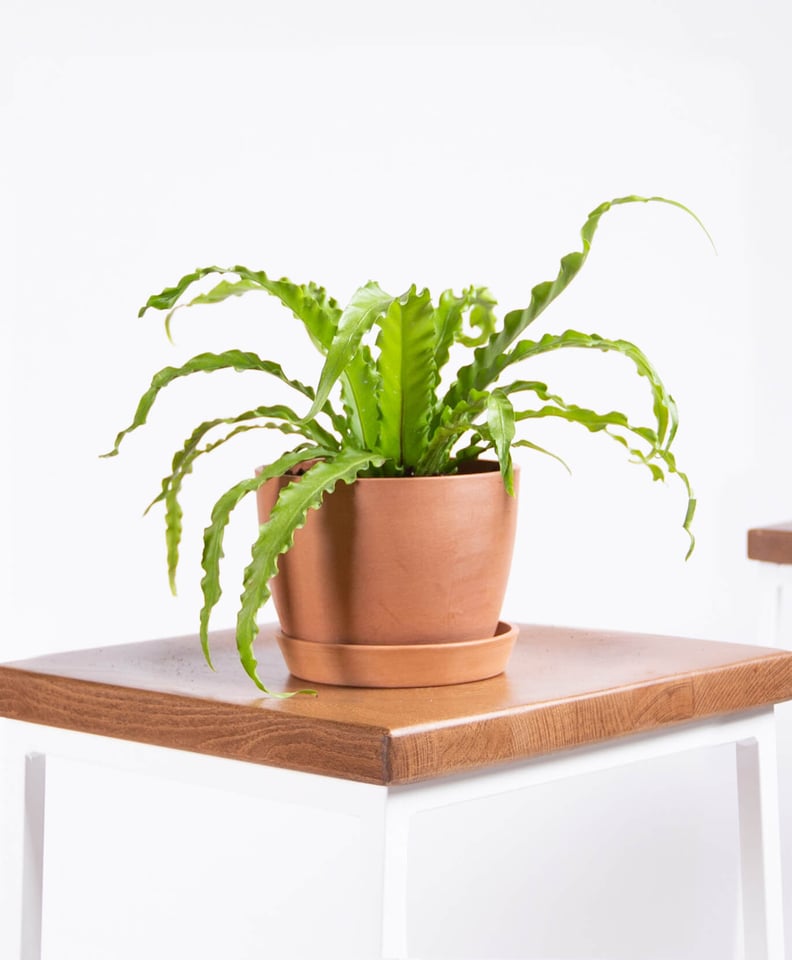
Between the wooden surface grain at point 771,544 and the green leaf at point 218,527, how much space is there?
95cm

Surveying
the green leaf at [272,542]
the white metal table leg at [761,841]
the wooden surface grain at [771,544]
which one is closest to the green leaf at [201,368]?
the green leaf at [272,542]

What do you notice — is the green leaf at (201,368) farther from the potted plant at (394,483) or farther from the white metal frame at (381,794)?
the white metal frame at (381,794)

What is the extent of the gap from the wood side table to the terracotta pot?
52mm

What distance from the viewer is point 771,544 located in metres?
1.93

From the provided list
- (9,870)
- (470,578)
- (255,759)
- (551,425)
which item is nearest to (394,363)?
(470,578)

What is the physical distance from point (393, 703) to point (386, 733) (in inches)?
4.2

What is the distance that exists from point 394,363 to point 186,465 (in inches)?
8.3

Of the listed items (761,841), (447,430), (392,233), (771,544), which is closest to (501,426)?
(447,430)

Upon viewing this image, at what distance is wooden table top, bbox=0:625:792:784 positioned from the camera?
0.98 m

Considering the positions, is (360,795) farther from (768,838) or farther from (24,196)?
(24,196)

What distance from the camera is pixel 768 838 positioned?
50.6 inches

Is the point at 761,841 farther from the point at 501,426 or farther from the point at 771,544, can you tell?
the point at 771,544

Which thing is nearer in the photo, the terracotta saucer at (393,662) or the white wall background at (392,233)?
the terracotta saucer at (393,662)

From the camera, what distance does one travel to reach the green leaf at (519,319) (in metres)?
1.09
